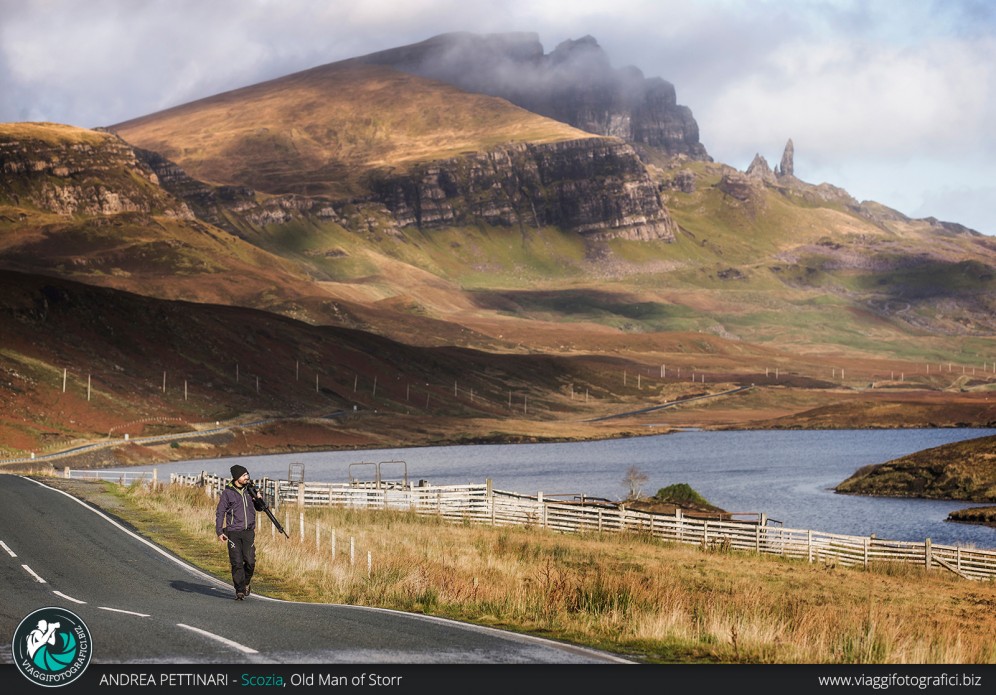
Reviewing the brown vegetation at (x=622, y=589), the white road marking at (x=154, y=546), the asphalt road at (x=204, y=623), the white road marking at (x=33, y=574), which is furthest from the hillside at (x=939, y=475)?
the white road marking at (x=33, y=574)

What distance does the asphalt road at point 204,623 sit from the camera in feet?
60.1

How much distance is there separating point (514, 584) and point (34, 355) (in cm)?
13427

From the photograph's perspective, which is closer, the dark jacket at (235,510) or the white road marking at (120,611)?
the white road marking at (120,611)

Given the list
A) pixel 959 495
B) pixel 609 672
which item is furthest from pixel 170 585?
pixel 959 495

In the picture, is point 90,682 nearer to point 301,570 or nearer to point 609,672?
point 609,672

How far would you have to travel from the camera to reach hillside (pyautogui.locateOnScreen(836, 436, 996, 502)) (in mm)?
94750

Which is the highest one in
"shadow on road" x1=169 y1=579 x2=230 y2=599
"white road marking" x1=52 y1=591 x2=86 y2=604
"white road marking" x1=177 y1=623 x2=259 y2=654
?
"white road marking" x1=177 y1=623 x2=259 y2=654

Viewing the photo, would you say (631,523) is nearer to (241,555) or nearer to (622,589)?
(622,589)

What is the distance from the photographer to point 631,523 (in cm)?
5541

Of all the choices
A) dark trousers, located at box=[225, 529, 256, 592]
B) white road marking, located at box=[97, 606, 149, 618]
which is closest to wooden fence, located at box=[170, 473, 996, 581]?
dark trousers, located at box=[225, 529, 256, 592]

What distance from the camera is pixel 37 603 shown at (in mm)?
24062

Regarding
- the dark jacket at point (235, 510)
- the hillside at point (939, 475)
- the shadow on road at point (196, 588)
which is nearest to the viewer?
the dark jacket at point (235, 510)

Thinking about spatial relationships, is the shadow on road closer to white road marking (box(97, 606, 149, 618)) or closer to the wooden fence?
white road marking (box(97, 606, 149, 618))

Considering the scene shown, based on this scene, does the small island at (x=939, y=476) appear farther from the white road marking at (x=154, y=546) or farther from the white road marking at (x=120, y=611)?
the white road marking at (x=120, y=611)
